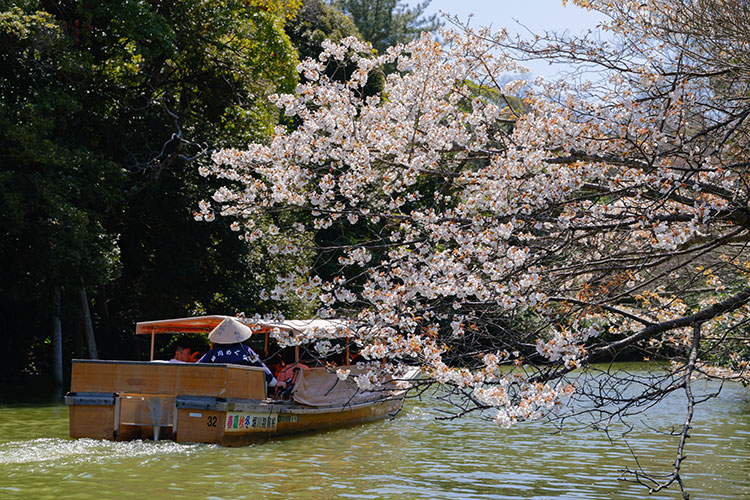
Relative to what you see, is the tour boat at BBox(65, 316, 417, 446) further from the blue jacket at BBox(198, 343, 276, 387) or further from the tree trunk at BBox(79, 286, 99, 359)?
the tree trunk at BBox(79, 286, 99, 359)

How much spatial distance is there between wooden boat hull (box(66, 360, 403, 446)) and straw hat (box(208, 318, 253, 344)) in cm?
85

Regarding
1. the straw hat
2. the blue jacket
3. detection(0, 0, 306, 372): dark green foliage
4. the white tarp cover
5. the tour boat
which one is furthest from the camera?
detection(0, 0, 306, 372): dark green foliage

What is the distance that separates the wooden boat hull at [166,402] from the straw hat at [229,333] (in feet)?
2.78

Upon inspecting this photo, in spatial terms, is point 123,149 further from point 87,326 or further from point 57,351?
point 57,351

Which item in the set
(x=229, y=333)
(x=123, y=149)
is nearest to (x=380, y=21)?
(x=123, y=149)

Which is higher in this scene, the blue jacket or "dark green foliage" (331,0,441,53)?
"dark green foliage" (331,0,441,53)

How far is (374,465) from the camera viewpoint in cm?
1186

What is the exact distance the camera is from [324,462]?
39.7ft

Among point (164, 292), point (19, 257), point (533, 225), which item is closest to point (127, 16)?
point (19, 257)

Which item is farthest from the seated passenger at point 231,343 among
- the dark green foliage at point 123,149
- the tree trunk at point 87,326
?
the tree trunk at point 87,326

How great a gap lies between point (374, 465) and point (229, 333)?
147 inches

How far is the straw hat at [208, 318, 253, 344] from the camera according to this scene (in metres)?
14.0

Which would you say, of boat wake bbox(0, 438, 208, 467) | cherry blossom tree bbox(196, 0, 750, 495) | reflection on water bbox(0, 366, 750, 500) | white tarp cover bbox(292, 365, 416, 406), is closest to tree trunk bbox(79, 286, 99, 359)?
reflection on water bbox(0, 366, 750, 500)

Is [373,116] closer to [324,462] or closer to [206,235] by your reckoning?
[324,462]
